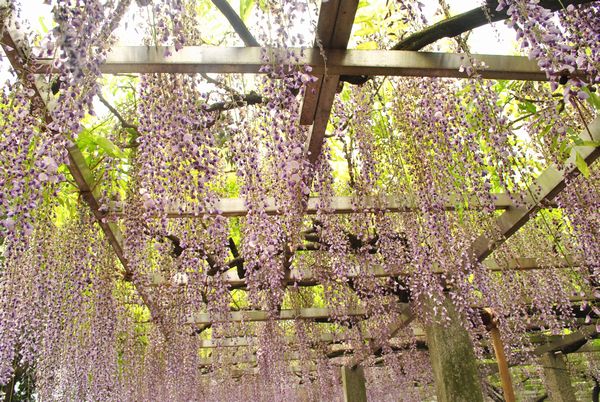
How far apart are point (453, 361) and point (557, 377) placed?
13.9 feet

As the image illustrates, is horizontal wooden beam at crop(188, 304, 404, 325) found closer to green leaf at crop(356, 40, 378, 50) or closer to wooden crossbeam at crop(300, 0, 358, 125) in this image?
green leaf at crop(356, 40, 378, 50)

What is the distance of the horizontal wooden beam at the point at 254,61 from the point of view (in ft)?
7.35

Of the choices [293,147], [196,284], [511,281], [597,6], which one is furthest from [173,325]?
[597,6]

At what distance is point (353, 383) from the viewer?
916cm

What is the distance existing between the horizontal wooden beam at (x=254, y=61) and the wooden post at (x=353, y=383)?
7582 millimetres

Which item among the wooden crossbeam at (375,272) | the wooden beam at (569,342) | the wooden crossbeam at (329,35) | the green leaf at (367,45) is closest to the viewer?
the wooden crossbeam at (329,35)

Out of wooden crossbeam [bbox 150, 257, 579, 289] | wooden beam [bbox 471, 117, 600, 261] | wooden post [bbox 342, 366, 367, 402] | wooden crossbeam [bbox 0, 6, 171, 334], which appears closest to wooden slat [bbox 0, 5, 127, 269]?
wooden crossbeam [bbox 0, 6, 171, 334]

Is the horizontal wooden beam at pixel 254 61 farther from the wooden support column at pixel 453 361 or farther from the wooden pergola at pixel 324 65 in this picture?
the wooden support column at pixel 453 361

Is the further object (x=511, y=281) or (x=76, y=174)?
(x=511, y=281)

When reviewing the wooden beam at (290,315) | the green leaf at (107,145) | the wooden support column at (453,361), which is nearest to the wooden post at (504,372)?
the wooden support column at (453,361)

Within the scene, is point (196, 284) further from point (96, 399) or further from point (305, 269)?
point (96, 399)

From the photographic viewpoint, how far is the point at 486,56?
2580mm

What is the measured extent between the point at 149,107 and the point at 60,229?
7.03 ft

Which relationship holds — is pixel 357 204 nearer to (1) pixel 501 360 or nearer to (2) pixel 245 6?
(2) pixel 245 6
